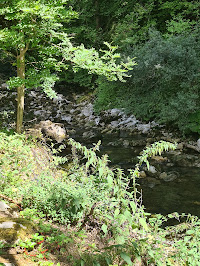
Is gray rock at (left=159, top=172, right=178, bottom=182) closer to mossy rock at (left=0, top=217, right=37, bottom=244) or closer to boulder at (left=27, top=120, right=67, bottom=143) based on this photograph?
boulder at (left=27, top=120, right=67, bottom=143)

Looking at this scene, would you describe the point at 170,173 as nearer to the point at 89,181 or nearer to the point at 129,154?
the point at 129,154

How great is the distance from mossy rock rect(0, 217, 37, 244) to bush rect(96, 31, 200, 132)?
Result: 7233 mm

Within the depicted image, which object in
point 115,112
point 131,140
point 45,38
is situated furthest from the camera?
point 115,112

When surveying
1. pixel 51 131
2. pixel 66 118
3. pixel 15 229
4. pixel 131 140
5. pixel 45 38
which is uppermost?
pixel 45 38

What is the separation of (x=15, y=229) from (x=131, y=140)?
7.79 metres

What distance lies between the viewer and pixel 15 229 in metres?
2.26

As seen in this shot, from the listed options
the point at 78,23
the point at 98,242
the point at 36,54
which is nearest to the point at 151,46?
the point at 36,54

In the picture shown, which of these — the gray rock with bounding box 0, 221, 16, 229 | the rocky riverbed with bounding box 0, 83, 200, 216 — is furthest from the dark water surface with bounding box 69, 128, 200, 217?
the gray rock with bounding box 0, 221, 16, 229

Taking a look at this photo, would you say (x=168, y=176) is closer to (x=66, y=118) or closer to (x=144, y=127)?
(x=144, y=127)

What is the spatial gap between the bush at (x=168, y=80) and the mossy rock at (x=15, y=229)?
23.7 ft

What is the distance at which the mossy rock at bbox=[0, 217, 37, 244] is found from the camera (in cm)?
216

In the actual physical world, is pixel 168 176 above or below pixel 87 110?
below

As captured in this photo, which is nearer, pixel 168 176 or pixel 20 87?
pixel 20 87

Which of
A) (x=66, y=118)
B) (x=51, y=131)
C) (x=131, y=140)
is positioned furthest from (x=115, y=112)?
(x=51, y=131)
